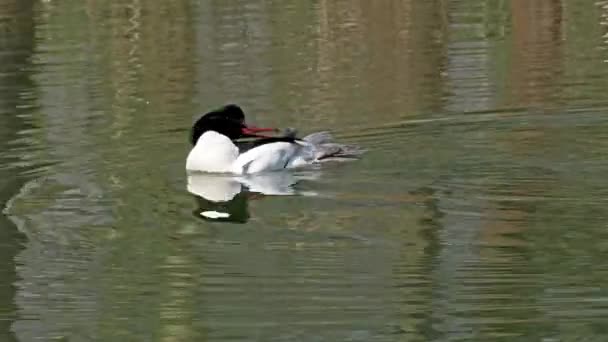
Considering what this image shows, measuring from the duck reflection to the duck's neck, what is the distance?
0.06 metres

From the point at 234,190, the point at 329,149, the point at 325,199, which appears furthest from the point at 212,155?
the point at 325,199

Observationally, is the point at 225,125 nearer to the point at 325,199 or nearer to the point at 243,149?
the point at 243,149

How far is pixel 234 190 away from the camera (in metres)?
11.0

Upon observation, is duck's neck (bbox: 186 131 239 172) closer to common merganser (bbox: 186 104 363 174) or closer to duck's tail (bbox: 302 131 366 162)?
common merganser (bbox: 186 104 363 174)

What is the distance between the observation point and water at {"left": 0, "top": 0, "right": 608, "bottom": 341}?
7770 mm

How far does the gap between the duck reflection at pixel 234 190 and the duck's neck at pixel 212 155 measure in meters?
0.06

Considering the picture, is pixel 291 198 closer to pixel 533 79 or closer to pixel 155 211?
pixel 155 211

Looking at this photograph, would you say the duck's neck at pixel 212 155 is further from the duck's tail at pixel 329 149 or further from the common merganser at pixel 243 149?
the duck's tail at pixel 329 149

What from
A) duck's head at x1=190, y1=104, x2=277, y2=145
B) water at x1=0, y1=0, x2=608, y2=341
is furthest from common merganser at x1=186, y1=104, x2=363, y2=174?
water at x1=0, y1=0, x2=608, y2=341

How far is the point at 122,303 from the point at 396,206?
2.37 metres

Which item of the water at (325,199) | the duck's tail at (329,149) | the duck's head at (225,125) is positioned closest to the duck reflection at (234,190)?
the water at (325,199)

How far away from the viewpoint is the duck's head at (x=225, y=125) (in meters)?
11.7

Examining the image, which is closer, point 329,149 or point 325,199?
point 325,199

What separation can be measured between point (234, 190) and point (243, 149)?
71 centimetres
